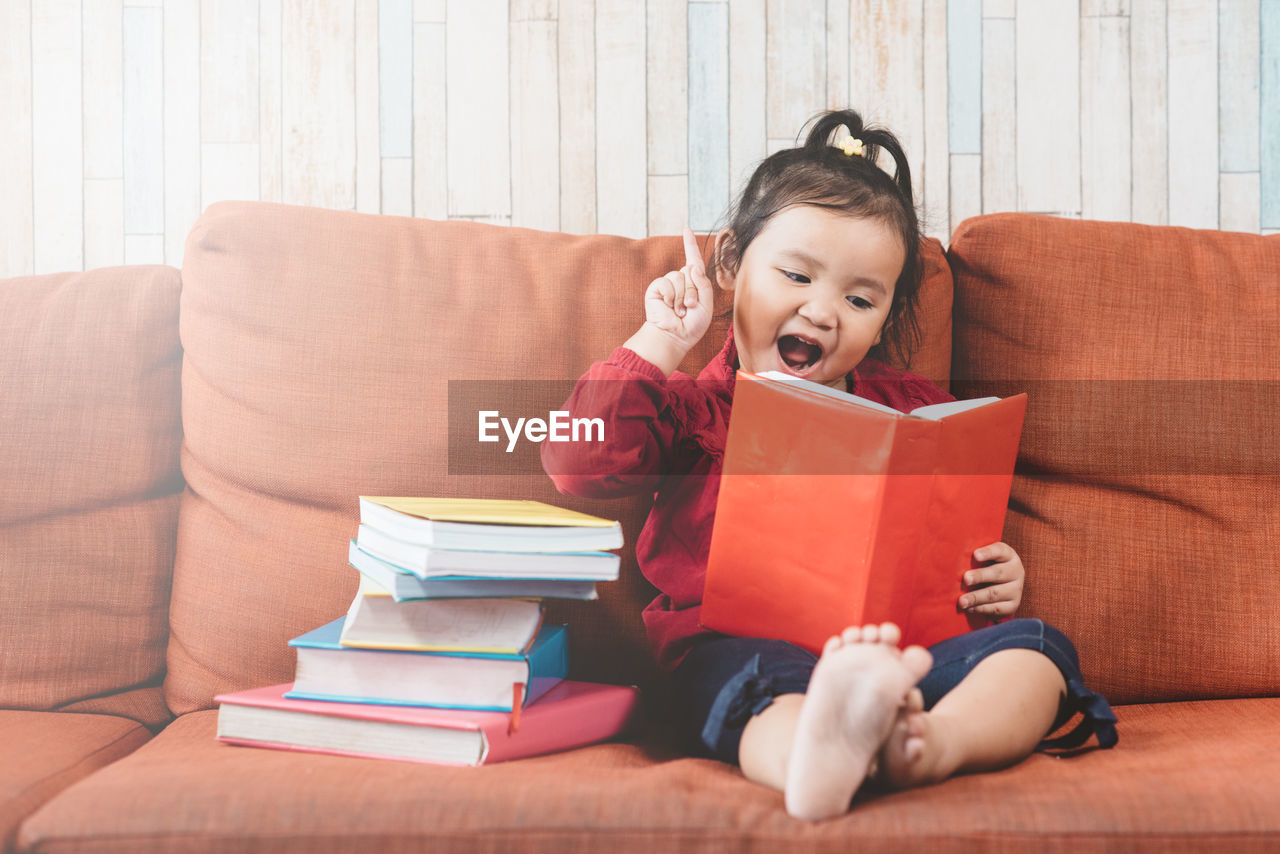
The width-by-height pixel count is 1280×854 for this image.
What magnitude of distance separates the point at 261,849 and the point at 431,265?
65 centimetres

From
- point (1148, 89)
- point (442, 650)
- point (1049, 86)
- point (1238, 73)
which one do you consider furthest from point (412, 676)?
point (1238, 73)

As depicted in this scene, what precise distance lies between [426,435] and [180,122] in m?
0.79

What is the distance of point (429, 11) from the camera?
1379 millimetres

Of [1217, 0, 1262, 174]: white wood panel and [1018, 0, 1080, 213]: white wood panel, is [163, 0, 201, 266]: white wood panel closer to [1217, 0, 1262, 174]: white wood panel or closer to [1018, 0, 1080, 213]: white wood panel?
[1018, 0, 1080, 213]: white wood panel

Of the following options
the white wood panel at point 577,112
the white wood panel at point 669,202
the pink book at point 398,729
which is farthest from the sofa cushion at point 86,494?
the white wood panel at point 669,202

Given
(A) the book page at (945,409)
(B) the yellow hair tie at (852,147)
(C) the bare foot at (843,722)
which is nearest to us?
(C) the bare foot at (843,722)

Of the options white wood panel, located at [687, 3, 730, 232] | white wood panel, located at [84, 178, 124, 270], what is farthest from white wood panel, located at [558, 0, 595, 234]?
white wood panel, located at [84, 178, 124, 270]

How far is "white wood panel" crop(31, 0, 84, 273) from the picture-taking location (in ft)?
4.47

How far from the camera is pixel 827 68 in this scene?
139 centimetres

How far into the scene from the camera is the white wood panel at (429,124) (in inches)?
54.4

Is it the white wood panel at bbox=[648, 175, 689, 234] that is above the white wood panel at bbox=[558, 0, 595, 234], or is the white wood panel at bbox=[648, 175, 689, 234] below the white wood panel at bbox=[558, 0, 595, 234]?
below

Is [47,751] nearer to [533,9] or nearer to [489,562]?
[489,562]

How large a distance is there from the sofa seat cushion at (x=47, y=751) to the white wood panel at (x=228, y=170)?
0.81 meters

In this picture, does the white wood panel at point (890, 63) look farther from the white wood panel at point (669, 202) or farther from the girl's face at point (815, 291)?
the girl's face at point (815, 291)
